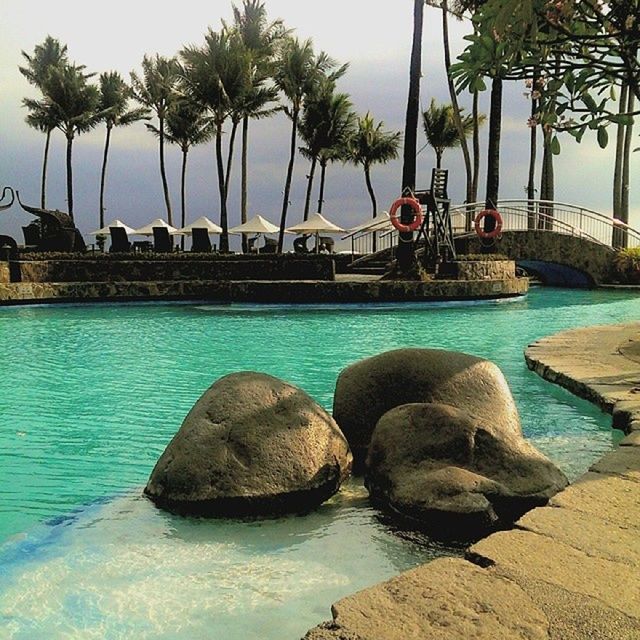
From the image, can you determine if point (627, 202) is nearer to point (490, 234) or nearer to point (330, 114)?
point (490, 234)

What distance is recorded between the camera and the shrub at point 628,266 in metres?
26.0

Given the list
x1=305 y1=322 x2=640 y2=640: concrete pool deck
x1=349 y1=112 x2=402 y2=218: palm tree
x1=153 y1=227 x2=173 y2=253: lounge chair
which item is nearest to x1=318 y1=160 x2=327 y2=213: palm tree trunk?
x1=349 y1=112 x2=402 y2=218: palm tree

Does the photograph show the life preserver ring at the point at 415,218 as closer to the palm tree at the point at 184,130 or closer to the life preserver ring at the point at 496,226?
the life preserver ring at the point at 496,226

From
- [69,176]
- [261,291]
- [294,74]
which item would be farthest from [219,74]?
[261,291]

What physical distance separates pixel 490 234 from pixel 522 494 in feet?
69.2

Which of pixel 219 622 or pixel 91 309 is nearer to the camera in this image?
pixel 219 622

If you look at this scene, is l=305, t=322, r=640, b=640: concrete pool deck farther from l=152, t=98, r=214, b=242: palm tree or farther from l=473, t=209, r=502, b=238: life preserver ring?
l=152, t=98, r=214, b=242: palm tree

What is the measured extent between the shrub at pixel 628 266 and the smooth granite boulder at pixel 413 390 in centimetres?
2320

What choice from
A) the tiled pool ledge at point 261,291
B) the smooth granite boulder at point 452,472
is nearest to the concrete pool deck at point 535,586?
the smooth granite boulder at point 452,472

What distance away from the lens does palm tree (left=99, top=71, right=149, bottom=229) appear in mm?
48375

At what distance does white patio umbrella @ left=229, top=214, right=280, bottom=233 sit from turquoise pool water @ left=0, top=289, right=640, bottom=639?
24.6m

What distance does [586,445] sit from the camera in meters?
5.35

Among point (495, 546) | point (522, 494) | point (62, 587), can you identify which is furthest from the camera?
point (522, 494)

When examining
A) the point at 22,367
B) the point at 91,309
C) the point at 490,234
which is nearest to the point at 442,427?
the point at 22,367
